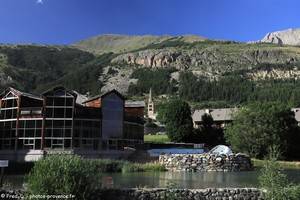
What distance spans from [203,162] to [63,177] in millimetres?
46883

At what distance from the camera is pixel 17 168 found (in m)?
48.5

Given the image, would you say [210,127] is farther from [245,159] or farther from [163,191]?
[163,191]

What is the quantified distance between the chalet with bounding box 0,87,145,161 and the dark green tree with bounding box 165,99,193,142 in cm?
3449

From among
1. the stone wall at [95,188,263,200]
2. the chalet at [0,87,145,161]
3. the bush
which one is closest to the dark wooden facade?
the chalet at [0,87,145,161]

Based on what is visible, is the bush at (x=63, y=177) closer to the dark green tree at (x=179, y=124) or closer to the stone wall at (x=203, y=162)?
the stone wall at (x=203, y=162)

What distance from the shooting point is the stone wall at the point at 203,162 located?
6306 centimetres

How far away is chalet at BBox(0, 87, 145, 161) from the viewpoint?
227ft

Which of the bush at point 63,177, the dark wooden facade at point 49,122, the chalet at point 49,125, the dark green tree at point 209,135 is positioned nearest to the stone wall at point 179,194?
the bush at point 63,177

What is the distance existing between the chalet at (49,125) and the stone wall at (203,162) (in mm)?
13344

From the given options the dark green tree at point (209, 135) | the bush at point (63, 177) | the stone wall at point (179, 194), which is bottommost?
the stone wall at point (179, 194)

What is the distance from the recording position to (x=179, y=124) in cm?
10719

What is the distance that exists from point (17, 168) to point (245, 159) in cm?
3219

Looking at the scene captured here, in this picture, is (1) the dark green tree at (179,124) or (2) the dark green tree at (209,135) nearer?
(1) the dark green tree at (179,124)

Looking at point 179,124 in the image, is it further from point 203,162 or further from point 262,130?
point 203,162
